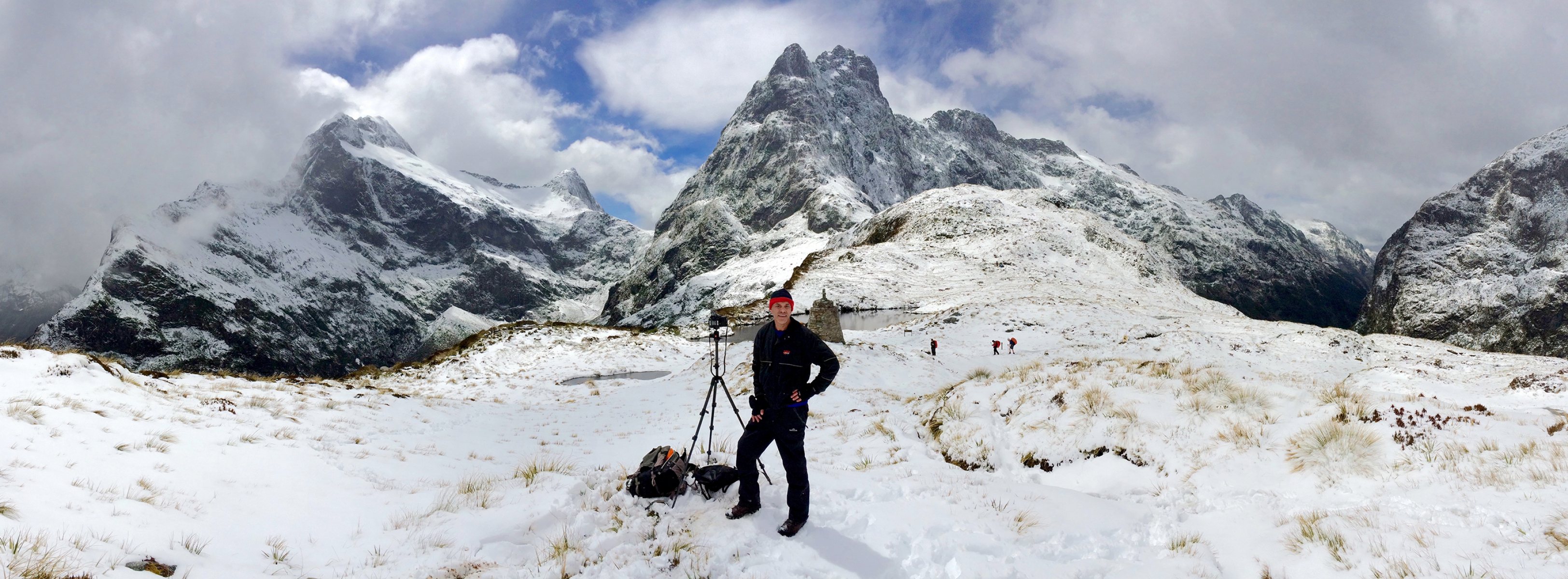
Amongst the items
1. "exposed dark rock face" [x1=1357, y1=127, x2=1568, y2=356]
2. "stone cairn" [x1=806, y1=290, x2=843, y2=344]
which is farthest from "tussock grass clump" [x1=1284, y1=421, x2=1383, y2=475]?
"exposed dark rock face" [x1=1357, y1=127, x2=1568, y2=356]

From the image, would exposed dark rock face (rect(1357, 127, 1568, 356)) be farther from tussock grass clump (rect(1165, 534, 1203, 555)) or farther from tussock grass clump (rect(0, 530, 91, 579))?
tussock grass clump (rect(0, 530, 91, 579))

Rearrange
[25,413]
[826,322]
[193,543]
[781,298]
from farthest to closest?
[826,322] → [25,413] → [781,298] → [193,543]

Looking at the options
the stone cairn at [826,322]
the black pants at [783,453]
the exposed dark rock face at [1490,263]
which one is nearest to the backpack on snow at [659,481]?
the black pants at [783,453]

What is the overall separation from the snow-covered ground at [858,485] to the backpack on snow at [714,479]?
12 cm

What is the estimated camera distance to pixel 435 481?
7.92m

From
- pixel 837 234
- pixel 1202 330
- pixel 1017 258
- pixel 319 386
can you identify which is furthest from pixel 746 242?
pixel 319 386

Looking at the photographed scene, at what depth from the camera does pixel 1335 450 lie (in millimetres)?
6539

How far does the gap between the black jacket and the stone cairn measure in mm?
23165

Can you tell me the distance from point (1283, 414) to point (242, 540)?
12.3 m

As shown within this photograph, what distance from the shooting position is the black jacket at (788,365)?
6.16 meters

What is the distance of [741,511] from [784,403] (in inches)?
49.2

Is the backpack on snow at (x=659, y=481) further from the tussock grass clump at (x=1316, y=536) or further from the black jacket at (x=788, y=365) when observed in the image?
the tussock grass clump at (x=1316, y=536)

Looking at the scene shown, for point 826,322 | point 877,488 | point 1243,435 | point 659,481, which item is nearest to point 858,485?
point 877,488

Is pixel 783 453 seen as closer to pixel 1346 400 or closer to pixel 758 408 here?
pixel 758 408
